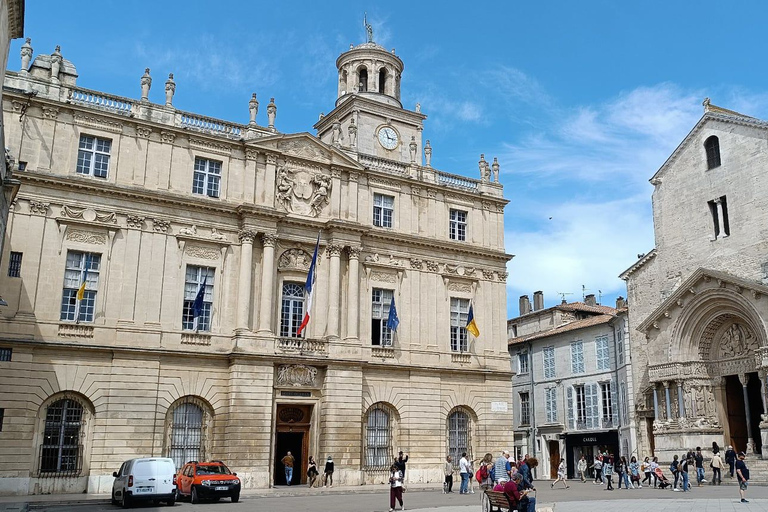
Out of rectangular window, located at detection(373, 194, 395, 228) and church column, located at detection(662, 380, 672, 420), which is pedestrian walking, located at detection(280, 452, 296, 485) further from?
church column, located at detection(662, 380, 672, 420)

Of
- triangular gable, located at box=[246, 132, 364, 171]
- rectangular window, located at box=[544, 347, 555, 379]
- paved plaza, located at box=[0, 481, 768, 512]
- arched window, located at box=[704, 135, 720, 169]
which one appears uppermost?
arched window, located at box=[704, 135, 720, 169]

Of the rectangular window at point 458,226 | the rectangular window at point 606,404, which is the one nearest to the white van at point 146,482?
the rectangular window at point 458,226

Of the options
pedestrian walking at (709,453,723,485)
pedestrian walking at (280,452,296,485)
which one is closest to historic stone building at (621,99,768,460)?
pedestrian walking at (709,453,723,485)

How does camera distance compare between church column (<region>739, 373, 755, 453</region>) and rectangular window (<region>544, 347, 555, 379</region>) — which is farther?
rectangular window (<region>544, 347, 555, 379</region>)

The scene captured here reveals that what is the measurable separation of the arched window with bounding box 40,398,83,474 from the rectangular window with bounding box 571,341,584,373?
28273mm

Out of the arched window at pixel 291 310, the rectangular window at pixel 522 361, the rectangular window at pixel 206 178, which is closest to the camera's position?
the rectangular window at pixel 206 178

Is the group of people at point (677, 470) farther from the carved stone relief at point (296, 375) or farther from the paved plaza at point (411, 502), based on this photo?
the carved stone relief at point (296, 375)

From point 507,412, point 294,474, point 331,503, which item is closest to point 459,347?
point 507,412

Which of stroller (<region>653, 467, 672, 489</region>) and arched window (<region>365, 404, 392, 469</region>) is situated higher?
arched window (<region>365, 404, 392, 469</region>)

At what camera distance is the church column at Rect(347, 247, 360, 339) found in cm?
3025

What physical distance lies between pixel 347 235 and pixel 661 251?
1654cm

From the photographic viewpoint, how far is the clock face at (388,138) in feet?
127

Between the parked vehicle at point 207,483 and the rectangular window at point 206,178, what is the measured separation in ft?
37.3

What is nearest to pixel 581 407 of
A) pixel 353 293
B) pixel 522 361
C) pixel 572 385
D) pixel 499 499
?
pixel 572 385
